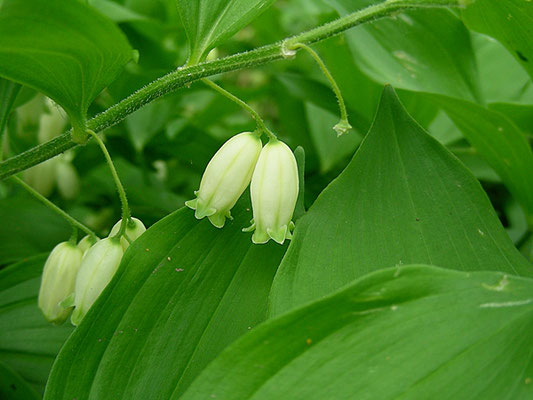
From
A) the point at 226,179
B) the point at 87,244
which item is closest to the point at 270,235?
the point at 226,179

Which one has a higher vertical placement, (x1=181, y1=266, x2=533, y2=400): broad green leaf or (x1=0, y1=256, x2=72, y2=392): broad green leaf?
(x1=0, y1=256, x2=72, y2=392): broad green leaf

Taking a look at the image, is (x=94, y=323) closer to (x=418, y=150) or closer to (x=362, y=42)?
(x=418, y=150)

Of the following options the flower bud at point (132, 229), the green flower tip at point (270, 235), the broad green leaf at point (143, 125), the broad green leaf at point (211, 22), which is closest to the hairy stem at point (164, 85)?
the broad green leaf at point (211, 22)

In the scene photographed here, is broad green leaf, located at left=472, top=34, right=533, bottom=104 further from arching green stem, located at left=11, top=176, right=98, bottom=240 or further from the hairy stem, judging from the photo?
arching green stem, located at left=11, top=176, right=98, bottom=240

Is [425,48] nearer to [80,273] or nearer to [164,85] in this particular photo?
[164,85]

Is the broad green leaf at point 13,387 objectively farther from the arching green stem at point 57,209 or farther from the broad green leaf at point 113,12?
the broad green leaf at point 113,12

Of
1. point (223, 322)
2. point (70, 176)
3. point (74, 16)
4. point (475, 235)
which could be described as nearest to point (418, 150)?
point (475, 235)

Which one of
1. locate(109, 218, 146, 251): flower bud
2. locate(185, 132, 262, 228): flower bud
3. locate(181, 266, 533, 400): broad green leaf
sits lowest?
locate(181, 266, 533, 400): broad green leaf

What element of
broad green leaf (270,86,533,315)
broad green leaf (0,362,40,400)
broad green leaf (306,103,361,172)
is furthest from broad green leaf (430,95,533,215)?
broad green leaf (0,362,40,400)
